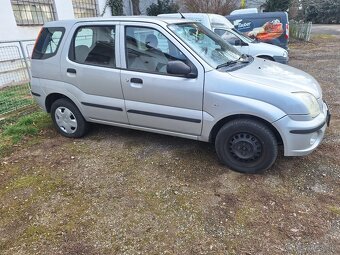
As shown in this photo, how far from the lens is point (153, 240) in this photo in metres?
2.65

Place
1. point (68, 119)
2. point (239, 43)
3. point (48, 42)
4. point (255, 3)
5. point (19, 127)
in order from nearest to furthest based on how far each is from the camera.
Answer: point (48, 42)
point (68, 119)
point (19, 127)
point (239, 43)
point (255, 3)

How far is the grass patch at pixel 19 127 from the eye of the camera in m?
4.68

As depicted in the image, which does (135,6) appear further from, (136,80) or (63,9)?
(136,80)

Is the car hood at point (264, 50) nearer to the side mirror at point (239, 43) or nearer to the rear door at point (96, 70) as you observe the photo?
the side mirror at point (239, 43)

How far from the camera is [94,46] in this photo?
13.6ft

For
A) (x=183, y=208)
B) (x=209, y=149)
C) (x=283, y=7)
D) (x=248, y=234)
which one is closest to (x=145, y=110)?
(x=209, y=149)

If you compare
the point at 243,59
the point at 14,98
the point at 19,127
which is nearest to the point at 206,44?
the point at 243,59

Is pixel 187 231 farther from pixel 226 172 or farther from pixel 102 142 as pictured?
pixel 102 142

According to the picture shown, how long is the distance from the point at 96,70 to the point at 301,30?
1861 cm

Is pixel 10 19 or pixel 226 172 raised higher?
pixel 10 19

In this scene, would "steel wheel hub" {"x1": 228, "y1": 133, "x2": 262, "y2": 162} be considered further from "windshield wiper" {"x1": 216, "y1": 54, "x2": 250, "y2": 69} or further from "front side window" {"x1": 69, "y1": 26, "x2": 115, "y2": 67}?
"front side window" {"x1": 69, "y1": 26, "x2": 115, "y2": 67}

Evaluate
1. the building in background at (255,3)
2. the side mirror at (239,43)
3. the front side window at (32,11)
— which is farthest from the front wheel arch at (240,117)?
the building in background at (255,3)

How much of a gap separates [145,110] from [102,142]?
3.54ft

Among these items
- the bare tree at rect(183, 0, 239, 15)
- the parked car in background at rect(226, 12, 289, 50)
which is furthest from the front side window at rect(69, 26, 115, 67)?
the bare tree at rect(183, 0, 239, 15)
